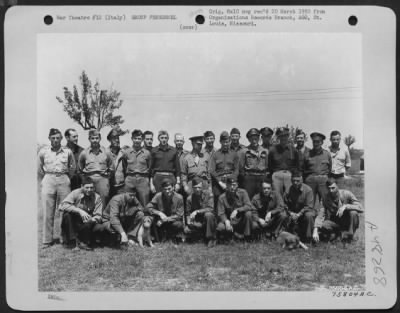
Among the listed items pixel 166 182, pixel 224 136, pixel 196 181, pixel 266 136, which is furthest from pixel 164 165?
pixel 266 136

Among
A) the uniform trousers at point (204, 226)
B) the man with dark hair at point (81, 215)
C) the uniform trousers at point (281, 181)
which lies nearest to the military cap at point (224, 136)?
the uniform trousers at point (281, 181)

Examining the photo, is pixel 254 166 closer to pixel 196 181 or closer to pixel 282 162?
pixel 282 162

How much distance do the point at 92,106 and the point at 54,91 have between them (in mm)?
277

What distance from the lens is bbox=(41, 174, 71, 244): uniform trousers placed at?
4453 millimetres

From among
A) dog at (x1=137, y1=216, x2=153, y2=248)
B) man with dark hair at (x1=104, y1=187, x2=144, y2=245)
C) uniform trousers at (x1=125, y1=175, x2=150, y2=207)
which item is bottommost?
dog at (x1=137, y1=216, x2=153, y2=248)

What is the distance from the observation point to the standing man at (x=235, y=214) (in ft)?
14.6

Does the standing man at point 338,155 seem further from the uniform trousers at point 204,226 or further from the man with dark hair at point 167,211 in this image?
the man with dark hair at point 167,211

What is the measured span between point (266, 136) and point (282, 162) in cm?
21

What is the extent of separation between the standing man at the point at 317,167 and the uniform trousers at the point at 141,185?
3.54 ft

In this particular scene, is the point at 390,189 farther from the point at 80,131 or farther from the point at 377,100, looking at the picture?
the point at 80,131

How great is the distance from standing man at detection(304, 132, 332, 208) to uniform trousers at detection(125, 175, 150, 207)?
1079 mm

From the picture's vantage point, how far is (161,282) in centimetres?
444

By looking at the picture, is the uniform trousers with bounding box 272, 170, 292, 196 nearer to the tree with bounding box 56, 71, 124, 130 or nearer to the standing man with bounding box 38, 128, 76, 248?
the tree with bounding box 56, 71, 124, 130

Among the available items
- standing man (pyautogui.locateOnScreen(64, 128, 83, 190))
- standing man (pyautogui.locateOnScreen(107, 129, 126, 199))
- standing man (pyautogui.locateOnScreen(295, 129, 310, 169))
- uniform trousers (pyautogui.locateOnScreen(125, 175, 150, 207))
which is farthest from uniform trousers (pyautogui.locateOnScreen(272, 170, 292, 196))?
standing man (pyautogui.locateOnScreen(64, 128, 83, 190))
